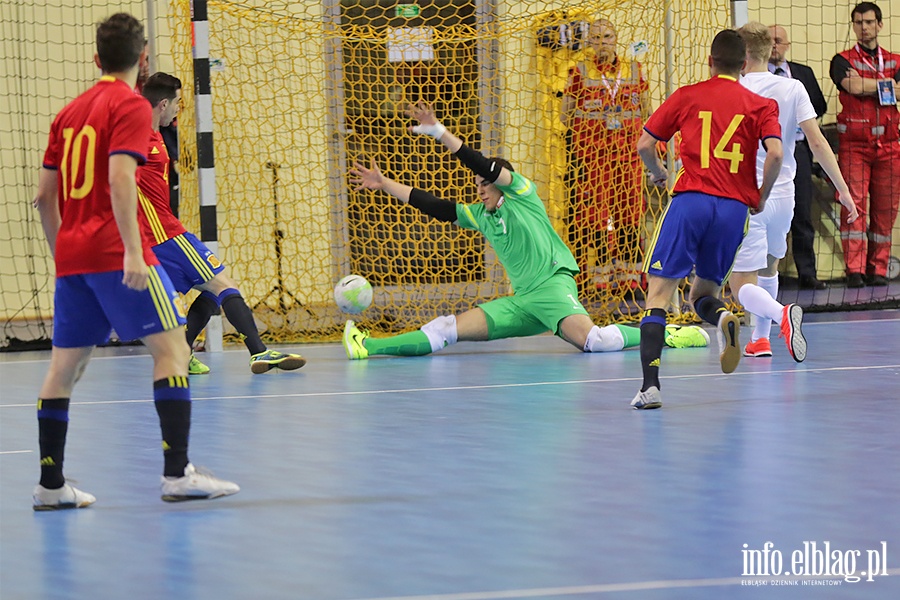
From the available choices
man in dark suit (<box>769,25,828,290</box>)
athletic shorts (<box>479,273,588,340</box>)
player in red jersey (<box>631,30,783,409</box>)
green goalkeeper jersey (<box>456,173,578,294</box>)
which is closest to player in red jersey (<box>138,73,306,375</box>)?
athletic shorts (<box>479,273,588,340</box>)

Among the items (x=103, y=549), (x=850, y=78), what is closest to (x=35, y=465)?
(x=103, y=549)

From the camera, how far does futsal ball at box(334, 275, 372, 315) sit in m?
7.19

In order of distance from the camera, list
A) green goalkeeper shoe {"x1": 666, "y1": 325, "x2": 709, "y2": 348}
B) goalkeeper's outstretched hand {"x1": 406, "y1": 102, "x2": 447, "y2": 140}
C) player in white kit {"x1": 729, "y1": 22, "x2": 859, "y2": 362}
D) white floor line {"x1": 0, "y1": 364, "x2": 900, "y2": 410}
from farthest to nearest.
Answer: green goalkeeper shoe {"x1": 666, "y1": 325, "x2": 709, "y2": 348} → goalkeeper's outstretched hand {"x1": 406, "y1": 102, "x2": 447, "y2": 140} → player in white kit {"x1": 729, "y1": 22, "x2": 859, "y2": 362} → white floor line {"x1": 0, "y1": 364, "x2": 900, "y2": 410}

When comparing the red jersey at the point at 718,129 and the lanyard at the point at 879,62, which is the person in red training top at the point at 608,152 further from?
the red jersey at the point at 718,129

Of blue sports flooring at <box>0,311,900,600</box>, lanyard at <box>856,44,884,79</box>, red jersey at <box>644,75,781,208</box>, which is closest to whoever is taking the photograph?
blue sports flooring at <box>0,311,900,600</box>

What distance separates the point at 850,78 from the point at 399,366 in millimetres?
5177

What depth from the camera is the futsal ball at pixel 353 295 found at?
7.19m

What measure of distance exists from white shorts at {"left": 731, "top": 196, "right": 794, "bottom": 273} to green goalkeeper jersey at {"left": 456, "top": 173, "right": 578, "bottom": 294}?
3.70 ft

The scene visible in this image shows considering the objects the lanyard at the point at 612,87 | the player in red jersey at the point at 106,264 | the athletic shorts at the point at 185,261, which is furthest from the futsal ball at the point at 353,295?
the player in red jersey at the point at 106,264

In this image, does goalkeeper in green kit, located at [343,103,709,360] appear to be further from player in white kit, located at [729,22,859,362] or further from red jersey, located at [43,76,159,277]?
red jersey, located at [43,76,159,277]

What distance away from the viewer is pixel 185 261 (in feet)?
19.2

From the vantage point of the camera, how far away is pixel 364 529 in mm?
3174

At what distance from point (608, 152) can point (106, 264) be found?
605cm

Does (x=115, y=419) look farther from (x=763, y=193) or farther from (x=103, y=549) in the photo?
(x=763, y=193)
